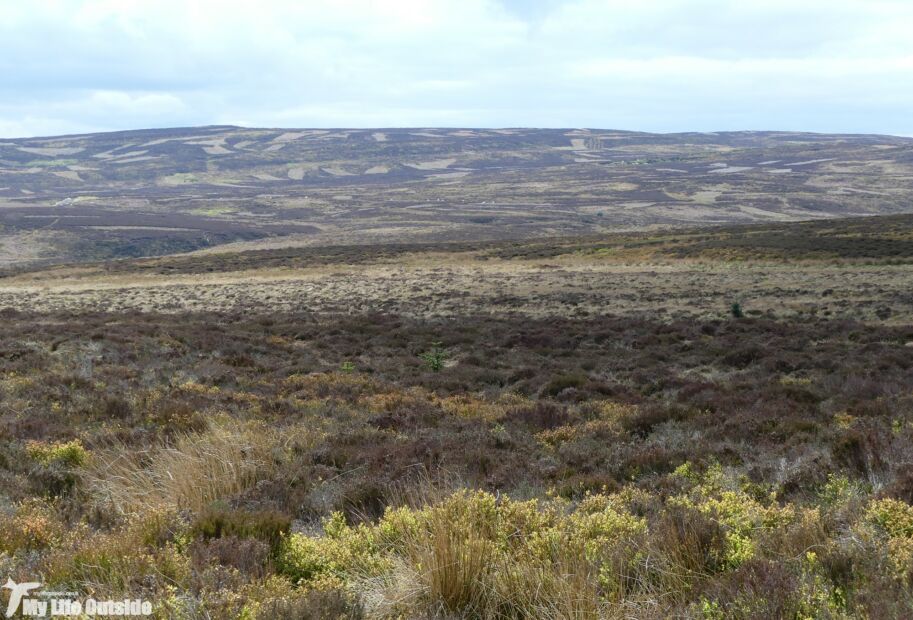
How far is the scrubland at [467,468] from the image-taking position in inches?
132

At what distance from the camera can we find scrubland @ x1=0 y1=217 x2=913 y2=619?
334 cm

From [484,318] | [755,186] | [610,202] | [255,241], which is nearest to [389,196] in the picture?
[610,202]

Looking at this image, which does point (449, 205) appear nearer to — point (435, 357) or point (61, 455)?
point (435, 357)

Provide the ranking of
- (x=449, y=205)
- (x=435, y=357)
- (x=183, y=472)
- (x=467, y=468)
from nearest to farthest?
(x=183, y=472), (x=467, y=468), (x=435, y=357), (x=449, y=205)

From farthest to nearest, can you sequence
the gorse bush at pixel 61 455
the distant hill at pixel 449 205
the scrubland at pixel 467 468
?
the distant hill at pixel 449 205 < the gorse bush at pixel 61 455 < the scrubland at pixel 467 468

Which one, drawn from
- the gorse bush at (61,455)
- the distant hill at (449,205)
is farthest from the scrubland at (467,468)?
the distant hill at (449,205)

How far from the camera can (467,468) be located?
6746 mm

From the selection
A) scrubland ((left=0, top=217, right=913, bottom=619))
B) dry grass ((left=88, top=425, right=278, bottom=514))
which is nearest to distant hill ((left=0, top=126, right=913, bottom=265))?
scrubland ((left=0, top=217, right=913, bottom=619))

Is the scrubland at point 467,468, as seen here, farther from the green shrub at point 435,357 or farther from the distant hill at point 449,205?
the distant hill at point 449,205

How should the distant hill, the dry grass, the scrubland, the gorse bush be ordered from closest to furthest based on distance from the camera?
1. the scrubland
2. the dry grass
3. the gorse bush
4. the distant hill

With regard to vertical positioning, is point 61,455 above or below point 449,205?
above


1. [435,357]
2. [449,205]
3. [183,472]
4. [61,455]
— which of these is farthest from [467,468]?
[449,205]

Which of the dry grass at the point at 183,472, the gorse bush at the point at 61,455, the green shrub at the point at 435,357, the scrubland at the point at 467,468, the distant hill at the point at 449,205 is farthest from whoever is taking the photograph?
the distant hill at the point at 449,205

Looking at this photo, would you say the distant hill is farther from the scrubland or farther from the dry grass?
the dry grass
